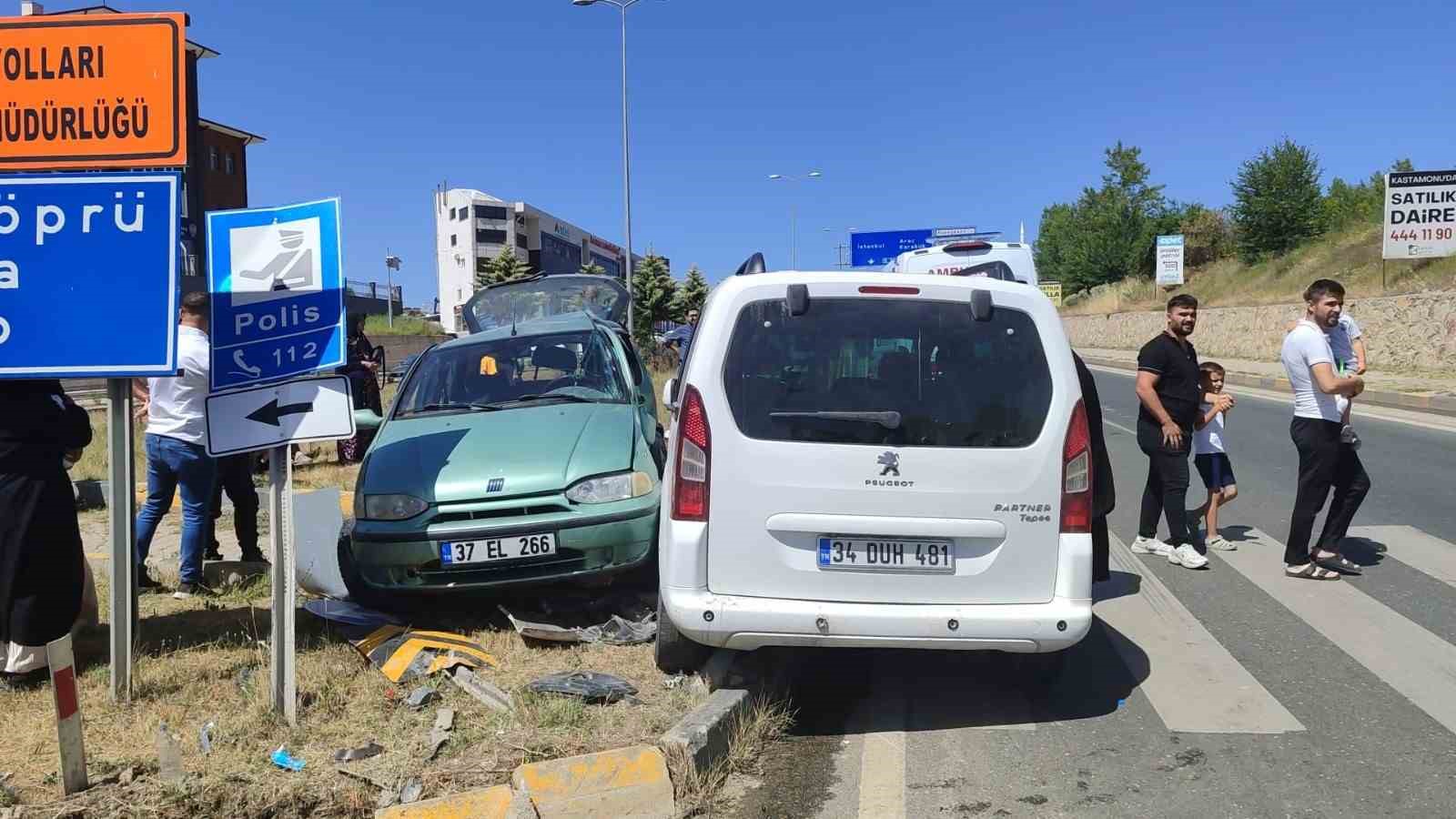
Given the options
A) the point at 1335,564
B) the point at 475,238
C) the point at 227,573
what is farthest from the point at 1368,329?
the point at 475,238

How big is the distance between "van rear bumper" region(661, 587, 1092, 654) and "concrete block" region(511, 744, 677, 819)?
662 mm

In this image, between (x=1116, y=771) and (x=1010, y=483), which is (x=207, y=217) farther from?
(x=1116, y=771)

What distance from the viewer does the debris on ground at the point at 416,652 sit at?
181 inches

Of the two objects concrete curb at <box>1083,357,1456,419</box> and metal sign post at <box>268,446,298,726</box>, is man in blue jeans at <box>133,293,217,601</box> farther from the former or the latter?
concrete curb at <box>1083,357,1456,419</box>

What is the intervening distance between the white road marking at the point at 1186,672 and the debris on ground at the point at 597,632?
2371mm

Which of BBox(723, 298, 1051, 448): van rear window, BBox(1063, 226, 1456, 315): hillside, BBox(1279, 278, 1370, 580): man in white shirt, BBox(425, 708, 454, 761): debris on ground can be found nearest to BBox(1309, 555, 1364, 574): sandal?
BBox(1279, 278, 1370, 580): man in white shirt

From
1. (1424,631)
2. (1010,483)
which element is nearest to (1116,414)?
(1424,631)

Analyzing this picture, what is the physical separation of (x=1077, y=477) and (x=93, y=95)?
4268 millimetres

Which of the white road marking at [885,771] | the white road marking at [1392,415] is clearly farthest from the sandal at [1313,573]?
the white road marking at [1392,415]

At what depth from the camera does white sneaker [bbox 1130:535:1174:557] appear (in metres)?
7.16

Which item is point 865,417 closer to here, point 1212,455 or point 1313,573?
point 1313,573

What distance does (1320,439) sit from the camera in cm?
623

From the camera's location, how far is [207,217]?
173 inches

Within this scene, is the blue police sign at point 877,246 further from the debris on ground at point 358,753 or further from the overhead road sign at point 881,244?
the debris on ground at point 358,753
